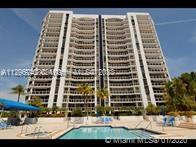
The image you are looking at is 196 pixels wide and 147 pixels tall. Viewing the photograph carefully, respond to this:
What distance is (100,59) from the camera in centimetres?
4603

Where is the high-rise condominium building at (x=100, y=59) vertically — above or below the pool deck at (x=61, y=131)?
above

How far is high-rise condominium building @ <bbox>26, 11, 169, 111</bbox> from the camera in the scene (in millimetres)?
39656

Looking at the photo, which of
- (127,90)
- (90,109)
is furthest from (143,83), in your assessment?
(90,109)

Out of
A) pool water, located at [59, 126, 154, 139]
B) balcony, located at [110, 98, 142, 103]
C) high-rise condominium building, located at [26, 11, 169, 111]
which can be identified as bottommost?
pool water, located at [59, 126, 154, 139]

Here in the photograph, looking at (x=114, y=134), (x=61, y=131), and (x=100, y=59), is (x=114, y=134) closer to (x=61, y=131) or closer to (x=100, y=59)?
(x=61, y=131)

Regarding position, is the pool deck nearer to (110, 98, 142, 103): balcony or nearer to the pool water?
the pool water

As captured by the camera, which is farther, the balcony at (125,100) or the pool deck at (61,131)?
the balcony at (125,100)

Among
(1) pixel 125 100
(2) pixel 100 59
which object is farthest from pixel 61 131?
(2) pixel 100 59

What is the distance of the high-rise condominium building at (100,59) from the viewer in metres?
39.7

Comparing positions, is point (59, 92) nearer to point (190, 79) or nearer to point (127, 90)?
point (127, 90)

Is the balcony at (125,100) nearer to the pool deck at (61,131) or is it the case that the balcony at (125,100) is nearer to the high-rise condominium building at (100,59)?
the high-rise condominium building at (100,59)

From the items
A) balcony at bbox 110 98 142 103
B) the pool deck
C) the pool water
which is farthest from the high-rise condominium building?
the pool water

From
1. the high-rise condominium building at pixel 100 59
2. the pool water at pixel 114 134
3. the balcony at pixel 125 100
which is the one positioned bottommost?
the pool water at pixel 114 134

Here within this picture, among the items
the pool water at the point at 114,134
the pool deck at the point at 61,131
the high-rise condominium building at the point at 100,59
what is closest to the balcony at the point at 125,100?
the high-rise condominium building at the point at 100,59
